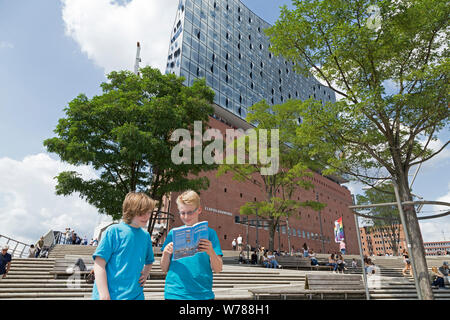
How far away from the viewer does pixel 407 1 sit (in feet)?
34.6

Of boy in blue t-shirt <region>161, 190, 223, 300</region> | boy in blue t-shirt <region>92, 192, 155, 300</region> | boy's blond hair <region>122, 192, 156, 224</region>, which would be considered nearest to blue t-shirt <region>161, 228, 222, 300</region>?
boy in blue t-shirt <region>161, 190, 223, 300</region>

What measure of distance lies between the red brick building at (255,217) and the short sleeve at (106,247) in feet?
45.3

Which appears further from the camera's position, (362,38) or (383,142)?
(383,142)

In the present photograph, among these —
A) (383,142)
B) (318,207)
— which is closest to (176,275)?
(383,142)

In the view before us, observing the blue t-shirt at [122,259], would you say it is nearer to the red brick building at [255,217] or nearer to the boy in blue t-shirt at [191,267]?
the boy in blue t-shirt at [191,267]

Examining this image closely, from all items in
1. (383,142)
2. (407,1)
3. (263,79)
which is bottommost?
(383,142)

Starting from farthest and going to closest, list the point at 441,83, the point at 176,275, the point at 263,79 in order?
the point at 263,79
the point at 441,83
the point at 176,275

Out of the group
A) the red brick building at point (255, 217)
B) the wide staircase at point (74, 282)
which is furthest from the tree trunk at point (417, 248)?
the red brick building at point (255, 217)

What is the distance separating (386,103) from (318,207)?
1104 centimetres

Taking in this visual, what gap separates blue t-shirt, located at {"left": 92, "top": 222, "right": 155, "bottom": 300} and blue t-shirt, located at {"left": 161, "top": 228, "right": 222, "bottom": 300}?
0.31 meters

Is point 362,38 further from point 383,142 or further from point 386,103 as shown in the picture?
point 383,142

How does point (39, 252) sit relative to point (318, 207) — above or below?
below

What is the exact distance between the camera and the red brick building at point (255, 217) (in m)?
33.3

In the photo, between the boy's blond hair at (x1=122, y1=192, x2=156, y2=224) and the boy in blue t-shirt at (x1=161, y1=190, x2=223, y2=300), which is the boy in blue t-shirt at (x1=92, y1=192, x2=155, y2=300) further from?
the boy in blue t-shirt at (x1=161, y1=190, x2=223, y2=300)
